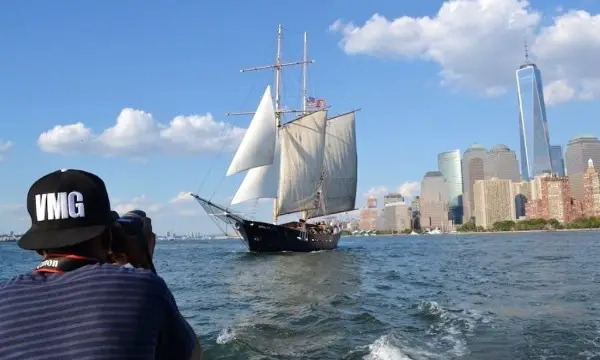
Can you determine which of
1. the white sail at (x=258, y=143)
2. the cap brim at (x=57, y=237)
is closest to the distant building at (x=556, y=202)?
the white sail at (x=258, y=143)

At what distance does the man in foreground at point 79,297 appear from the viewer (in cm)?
198

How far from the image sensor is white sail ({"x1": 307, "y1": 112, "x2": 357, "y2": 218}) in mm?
66938

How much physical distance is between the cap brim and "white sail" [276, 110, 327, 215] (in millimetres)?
59983

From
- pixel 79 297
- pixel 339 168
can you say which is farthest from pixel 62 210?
pixel 339 168

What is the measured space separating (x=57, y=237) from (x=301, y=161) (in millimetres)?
61462

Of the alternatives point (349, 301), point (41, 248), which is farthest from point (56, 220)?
point (349, 301)

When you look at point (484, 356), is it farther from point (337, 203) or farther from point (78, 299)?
point (337, 203)

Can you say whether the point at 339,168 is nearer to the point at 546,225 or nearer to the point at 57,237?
the point at 57,237

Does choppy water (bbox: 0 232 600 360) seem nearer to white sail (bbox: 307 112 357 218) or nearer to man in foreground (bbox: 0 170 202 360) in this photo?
man in foreground (bbox: 0 170 202 360)

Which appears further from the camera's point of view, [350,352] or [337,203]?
[337,203]

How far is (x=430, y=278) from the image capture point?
2480 cm

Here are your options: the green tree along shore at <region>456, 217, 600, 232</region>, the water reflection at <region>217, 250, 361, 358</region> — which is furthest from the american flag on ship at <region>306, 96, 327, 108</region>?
the green tree along shore at <region>456, 217, 600, 232</region>

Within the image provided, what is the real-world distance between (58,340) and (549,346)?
32.6ft

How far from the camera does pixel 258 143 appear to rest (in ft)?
193
